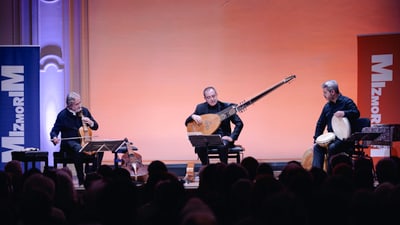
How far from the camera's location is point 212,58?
9039 millimetres

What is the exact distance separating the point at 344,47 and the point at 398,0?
Result: 116 cm

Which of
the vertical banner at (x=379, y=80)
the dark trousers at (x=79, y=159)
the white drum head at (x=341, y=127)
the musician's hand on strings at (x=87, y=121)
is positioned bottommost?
the dark trousers at (x=79, y=159)

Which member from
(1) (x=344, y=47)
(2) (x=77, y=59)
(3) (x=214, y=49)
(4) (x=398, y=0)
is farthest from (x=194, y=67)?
(4) (x=398, y=0)

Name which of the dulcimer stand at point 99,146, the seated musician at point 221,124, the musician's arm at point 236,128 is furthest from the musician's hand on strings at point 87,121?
the musician's arm at point 236,128

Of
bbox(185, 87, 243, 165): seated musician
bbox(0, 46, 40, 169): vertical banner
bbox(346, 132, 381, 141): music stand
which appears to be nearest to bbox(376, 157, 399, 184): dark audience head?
bbox(346, 132, 381, 141): music stand

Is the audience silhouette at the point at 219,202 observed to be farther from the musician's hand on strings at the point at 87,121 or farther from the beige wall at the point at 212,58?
the beige wall at the point at 212,58

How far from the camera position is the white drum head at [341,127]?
6656 millimetres

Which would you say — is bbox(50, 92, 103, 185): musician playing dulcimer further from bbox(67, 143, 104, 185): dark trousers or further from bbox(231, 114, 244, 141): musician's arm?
bbox(231, 114, 244, 141): musician's arm

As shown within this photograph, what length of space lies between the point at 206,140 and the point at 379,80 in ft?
9.29

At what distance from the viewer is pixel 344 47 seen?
8961 millimetres

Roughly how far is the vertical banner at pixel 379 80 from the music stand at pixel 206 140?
2.43 meters

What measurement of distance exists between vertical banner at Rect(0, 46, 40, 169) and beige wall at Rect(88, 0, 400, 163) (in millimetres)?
1395

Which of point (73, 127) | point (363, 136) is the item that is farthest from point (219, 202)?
point (73, 127)

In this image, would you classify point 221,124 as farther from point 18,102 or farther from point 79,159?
point 18,102
